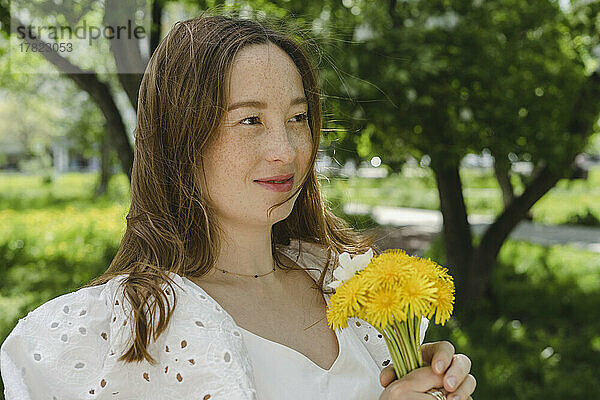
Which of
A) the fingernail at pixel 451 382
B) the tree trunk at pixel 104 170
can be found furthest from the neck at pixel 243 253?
the tree trunk at pixel 104 170

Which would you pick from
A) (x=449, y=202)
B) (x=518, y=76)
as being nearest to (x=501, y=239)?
(x=449, y=202)

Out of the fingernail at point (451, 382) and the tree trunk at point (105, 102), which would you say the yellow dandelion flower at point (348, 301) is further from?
the tree trunk at point (105, 102)

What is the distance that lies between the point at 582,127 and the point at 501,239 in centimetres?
108

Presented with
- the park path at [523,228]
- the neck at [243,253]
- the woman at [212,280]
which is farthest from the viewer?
the park path at [523,228]

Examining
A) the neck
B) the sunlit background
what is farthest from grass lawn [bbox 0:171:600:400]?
the neck

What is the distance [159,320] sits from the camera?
123cm

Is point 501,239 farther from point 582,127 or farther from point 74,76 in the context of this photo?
point 74,76

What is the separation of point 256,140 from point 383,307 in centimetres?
42

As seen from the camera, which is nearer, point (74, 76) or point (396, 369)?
point (396, 369)

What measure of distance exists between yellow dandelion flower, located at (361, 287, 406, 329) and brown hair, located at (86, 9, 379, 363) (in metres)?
0.35

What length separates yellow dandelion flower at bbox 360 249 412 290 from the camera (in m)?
1.14

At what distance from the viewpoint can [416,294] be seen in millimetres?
1127

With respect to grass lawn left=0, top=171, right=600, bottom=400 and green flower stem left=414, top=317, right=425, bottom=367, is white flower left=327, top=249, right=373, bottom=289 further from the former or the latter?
grass lawn left=0, top=171, right=600, bottom=400

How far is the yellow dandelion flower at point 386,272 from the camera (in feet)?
3.76
